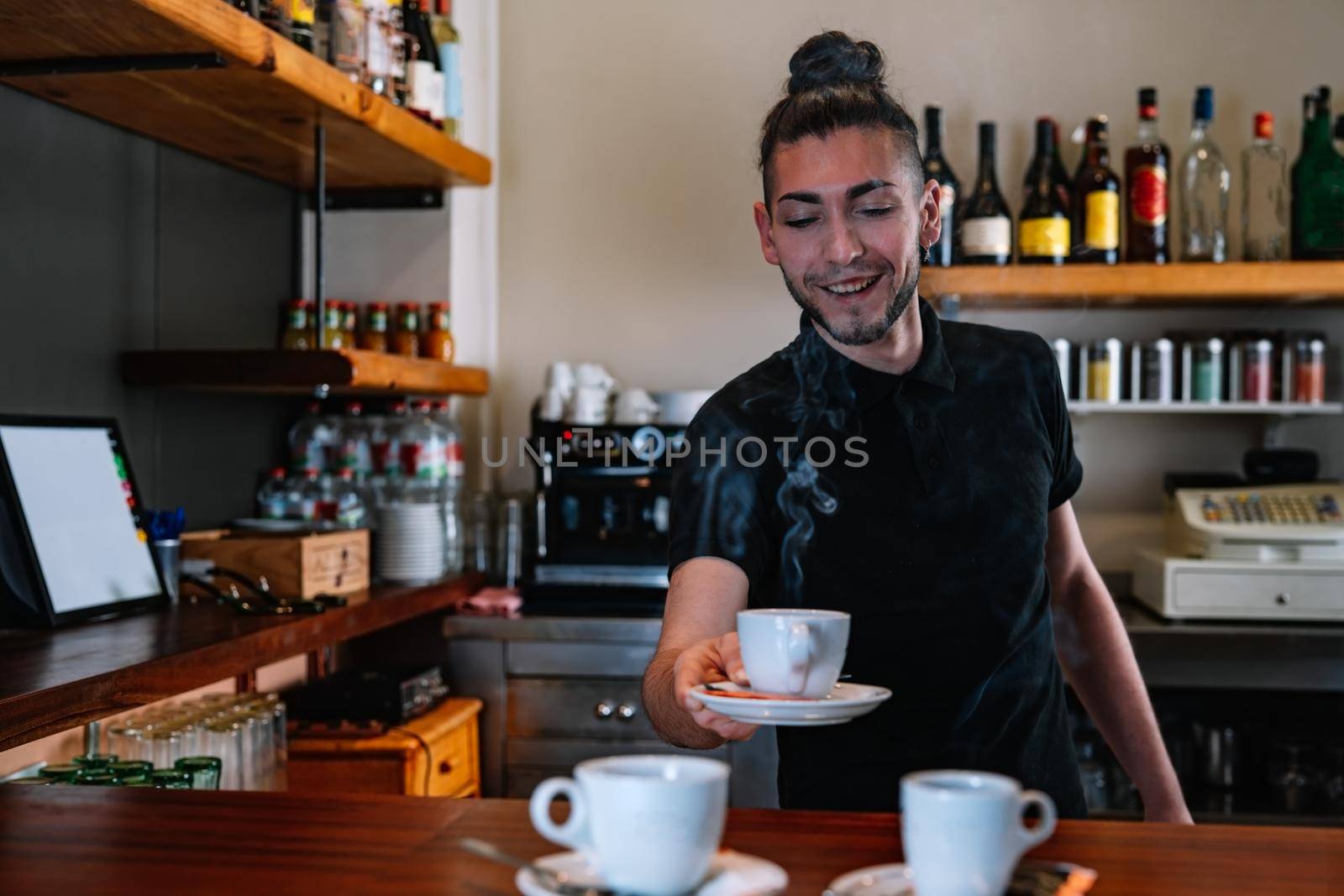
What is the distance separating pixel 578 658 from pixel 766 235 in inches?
60.1

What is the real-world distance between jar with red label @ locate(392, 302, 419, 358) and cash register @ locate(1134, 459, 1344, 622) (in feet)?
5.36

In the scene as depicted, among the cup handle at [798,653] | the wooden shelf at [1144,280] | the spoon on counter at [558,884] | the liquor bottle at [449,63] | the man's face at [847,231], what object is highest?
the liquor bottle at [449,63]

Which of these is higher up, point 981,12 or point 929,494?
point 981,12

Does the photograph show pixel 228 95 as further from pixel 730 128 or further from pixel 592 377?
pixel 730 128

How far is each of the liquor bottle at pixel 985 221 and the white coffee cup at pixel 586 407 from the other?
2.71 ft

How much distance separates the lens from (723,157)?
336 centimetres

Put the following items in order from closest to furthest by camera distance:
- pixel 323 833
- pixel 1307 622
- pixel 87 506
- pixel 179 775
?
pixel 323 833 < pixel 179 775 < pixel 87 506 < pixel 1307 622

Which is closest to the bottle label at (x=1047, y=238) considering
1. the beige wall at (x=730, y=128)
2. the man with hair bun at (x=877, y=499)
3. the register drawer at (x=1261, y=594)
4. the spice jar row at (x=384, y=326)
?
the beige wall at (x=730, y=128)

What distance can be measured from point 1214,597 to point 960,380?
5.40ft

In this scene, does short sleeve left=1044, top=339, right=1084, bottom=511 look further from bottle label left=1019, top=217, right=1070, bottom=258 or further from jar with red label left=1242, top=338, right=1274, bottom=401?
jar with red label left=1242, top=338, right=1274, bottom=401

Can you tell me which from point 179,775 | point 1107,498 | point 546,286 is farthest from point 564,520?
point 179,775

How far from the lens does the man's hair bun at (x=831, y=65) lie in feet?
4.70

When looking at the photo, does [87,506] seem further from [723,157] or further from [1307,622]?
[1307,622]

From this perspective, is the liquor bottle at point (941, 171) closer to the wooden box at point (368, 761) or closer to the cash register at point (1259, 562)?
the cash register at point (1259, 562)
